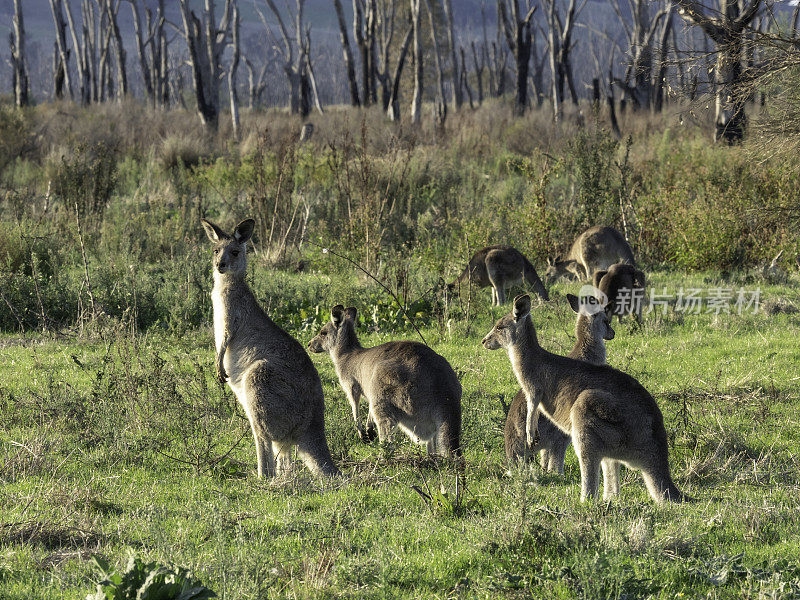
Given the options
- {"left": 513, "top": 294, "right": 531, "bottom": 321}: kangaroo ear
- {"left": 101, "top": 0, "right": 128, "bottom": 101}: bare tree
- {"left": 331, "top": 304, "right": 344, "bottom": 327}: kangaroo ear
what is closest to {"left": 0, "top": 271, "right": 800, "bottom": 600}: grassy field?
{"left": 331, "top": 304, "right": 344, "bottom": 327}: kangaroo ear

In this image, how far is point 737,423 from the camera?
6855mm

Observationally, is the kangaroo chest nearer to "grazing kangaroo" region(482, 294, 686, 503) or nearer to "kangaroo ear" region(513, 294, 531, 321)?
"kangaroo ear" region(513, 294, 531, 321)

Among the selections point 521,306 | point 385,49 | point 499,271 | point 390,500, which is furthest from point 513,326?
point 385,49

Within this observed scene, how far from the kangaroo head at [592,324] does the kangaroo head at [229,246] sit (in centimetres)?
A: 256

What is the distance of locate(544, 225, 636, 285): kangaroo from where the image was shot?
11758 mm

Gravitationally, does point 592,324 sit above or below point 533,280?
above

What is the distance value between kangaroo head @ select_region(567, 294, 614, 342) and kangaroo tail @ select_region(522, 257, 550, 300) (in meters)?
4.46

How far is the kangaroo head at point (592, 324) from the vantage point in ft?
21.4

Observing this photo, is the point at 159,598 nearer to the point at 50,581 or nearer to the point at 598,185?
the point at 50,581

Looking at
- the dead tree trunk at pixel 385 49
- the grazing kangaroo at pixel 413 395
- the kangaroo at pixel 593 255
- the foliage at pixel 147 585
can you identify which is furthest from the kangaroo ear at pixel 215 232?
the dead tree trunk at pixel 385 49

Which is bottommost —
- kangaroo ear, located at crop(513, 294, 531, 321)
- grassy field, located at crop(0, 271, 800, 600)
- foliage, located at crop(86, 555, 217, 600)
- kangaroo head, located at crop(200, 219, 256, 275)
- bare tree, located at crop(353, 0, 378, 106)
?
grassy field, located at crop(0, 271, 800, 600)

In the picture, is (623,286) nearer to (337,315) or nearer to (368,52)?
(337,315)

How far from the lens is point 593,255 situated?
11.9 meters

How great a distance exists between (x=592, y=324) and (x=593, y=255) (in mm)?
5578
